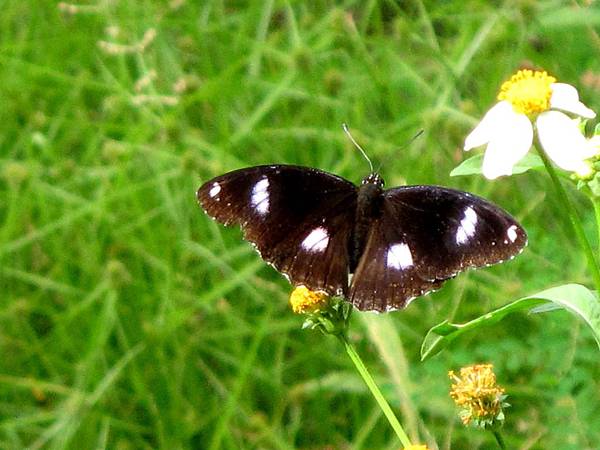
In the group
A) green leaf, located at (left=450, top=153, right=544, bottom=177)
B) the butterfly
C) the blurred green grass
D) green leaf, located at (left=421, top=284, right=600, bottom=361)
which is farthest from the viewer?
the blurred green grass

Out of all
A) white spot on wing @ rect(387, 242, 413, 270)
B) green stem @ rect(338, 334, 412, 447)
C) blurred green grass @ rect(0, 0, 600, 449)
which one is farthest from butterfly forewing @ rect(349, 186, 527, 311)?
blurred green grass @ rect(0, 0, 600, 449)

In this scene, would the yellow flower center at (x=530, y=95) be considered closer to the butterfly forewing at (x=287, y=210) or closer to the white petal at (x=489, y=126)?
the white petal at (x=489, y=126)

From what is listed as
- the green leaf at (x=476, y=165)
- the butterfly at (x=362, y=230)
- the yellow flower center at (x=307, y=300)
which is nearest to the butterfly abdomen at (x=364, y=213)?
the butterfly at (x=362, y=230)

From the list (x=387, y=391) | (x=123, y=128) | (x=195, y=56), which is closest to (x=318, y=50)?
(x=195, y=56)

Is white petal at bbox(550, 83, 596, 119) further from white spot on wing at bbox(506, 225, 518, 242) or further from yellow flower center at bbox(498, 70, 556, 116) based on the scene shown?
white spot on wing at bbox(506, 225, 518, 242)

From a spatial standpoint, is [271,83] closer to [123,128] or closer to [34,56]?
[123,128]
